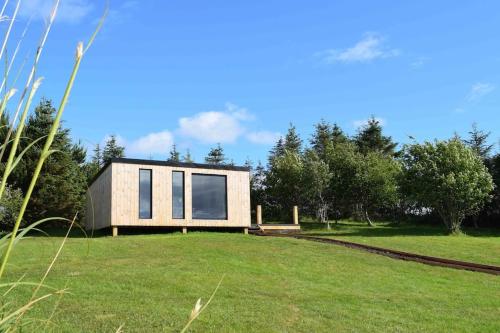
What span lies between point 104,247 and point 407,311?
959cm

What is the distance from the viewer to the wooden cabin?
2003 centimetres

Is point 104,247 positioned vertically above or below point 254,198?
below

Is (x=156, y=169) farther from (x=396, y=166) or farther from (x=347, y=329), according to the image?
(x=396, y=166)

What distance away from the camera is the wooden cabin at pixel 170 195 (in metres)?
Result: 20.0

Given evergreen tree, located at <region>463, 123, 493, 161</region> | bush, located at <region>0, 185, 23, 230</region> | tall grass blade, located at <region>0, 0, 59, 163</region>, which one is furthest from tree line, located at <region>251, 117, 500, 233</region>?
tall grass blade, located at <region>0, 0, 59, 163</region>

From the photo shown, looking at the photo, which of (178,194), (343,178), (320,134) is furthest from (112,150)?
(178,194)

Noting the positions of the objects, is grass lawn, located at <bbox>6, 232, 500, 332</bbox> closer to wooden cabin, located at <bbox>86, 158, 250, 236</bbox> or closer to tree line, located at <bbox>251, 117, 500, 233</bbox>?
wooden cabin, located at <bbox>86, 158, 250, 236</bbox>

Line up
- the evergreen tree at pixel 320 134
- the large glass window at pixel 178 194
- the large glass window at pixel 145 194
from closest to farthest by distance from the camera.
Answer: the large glass window at pixel 145 194 → the large glass window at pixel 178 194 → the evergreen tree at pixel 320 134

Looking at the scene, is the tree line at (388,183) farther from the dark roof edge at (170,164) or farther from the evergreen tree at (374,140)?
the dark roof edge at (170,164)

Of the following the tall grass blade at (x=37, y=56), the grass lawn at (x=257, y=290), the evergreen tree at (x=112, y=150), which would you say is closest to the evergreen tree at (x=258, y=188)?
the evergreen tree at (x=112, y=150)

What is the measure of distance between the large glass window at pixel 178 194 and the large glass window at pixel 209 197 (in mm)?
517

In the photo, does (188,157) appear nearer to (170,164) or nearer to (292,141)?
(292,141)

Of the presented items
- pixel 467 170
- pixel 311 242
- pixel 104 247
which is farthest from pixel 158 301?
pixel 467 170

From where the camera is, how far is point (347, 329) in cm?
741
